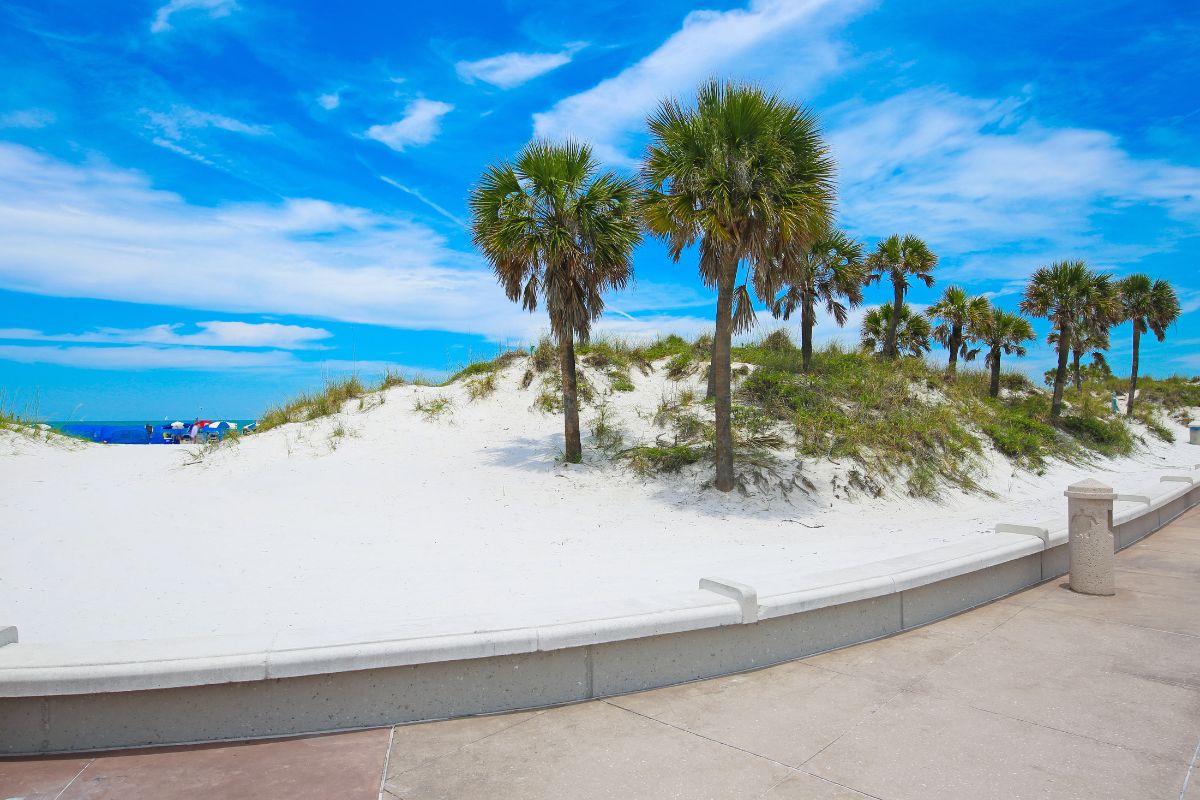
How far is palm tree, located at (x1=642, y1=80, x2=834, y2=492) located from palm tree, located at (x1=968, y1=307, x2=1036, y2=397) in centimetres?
2096

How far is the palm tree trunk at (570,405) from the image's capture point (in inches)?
587

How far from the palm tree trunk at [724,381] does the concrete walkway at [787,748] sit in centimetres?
848

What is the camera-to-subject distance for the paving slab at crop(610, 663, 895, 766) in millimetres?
3396

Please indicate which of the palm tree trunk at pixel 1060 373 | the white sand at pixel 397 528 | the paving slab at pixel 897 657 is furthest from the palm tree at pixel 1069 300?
the paving slab at pixel 897 657

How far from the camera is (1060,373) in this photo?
87.5ft

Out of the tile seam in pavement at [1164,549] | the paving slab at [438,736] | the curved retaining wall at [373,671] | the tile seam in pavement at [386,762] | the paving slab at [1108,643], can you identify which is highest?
the curved retaining wall at [373,671]

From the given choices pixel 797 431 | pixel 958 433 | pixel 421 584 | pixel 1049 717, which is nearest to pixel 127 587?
pixel 421 584

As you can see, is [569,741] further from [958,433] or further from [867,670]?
[958,433]

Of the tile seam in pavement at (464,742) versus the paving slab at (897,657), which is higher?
the tile seam in pavement at (464,742)

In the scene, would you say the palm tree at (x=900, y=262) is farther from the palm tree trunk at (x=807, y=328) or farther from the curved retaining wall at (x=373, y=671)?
the curved retaining wall at (x=373, y=671)

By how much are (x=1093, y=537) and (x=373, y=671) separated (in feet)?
20.7

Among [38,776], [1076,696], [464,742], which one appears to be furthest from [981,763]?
[38,776]

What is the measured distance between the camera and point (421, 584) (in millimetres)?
7852

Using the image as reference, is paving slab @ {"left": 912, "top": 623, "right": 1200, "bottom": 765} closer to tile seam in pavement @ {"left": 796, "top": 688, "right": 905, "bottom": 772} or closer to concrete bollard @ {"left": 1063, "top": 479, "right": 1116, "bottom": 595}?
tile seam in pavement @ {"left": 796, "top": 688, "right": 905, "bottom": 772}
